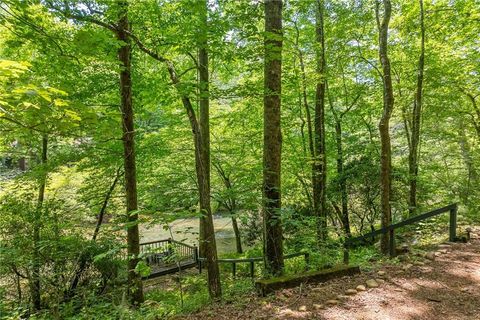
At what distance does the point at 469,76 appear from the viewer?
941cm

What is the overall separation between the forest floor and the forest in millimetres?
34

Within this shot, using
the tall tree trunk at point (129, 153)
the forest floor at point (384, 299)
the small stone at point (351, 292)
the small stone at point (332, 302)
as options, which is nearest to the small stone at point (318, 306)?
the forest floor at point (384, 299)

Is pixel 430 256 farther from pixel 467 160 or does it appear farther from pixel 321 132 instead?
pixel 467 160

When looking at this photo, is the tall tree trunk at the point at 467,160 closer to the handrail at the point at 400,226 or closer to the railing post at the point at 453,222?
the railing post at the point at 453,222

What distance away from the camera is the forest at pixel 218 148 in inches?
154

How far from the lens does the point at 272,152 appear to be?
15.4ft

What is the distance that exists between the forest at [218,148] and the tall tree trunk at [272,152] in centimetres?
2

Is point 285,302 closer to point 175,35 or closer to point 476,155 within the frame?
point 175,35

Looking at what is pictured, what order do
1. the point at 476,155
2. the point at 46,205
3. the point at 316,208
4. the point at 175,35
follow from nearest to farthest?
the point at 175,35 → the point at 46,205 → the point at 316,208 → the point at 476,155

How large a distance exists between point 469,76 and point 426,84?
5.03 feet

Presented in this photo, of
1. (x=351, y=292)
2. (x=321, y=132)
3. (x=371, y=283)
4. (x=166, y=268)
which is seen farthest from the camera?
(x=166, y=268)

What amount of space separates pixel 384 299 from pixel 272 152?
242 centimetres

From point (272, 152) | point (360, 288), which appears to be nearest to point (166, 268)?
point (272, 152)

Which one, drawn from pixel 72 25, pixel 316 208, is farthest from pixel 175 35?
pixel 316 208
